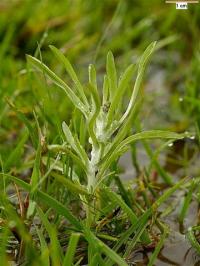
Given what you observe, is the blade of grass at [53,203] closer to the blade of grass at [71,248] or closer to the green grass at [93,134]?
the green grass at [93,134]

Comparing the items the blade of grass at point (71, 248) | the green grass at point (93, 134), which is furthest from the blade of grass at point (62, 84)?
the blade of grass at point (71, 248)

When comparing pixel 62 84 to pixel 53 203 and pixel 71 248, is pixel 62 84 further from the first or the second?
pixel 71 248

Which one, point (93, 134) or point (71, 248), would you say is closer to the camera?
point (71, 248)

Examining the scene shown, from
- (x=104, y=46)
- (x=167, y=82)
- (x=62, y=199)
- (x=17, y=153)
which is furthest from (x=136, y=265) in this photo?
(x=104, y=46)

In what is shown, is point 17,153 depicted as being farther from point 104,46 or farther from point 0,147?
point 104,46

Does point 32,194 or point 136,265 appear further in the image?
point 136,265

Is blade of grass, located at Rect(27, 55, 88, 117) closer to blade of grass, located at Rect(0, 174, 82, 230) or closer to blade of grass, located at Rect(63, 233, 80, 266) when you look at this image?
blade of grass, located at Rect(0, 174, 82, 230)

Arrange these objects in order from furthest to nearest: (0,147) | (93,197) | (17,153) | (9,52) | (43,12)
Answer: (43,12), (9,52), (0,147), (17,153), (93,197)

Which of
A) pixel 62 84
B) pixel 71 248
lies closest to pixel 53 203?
Answer: pixel 71 248
